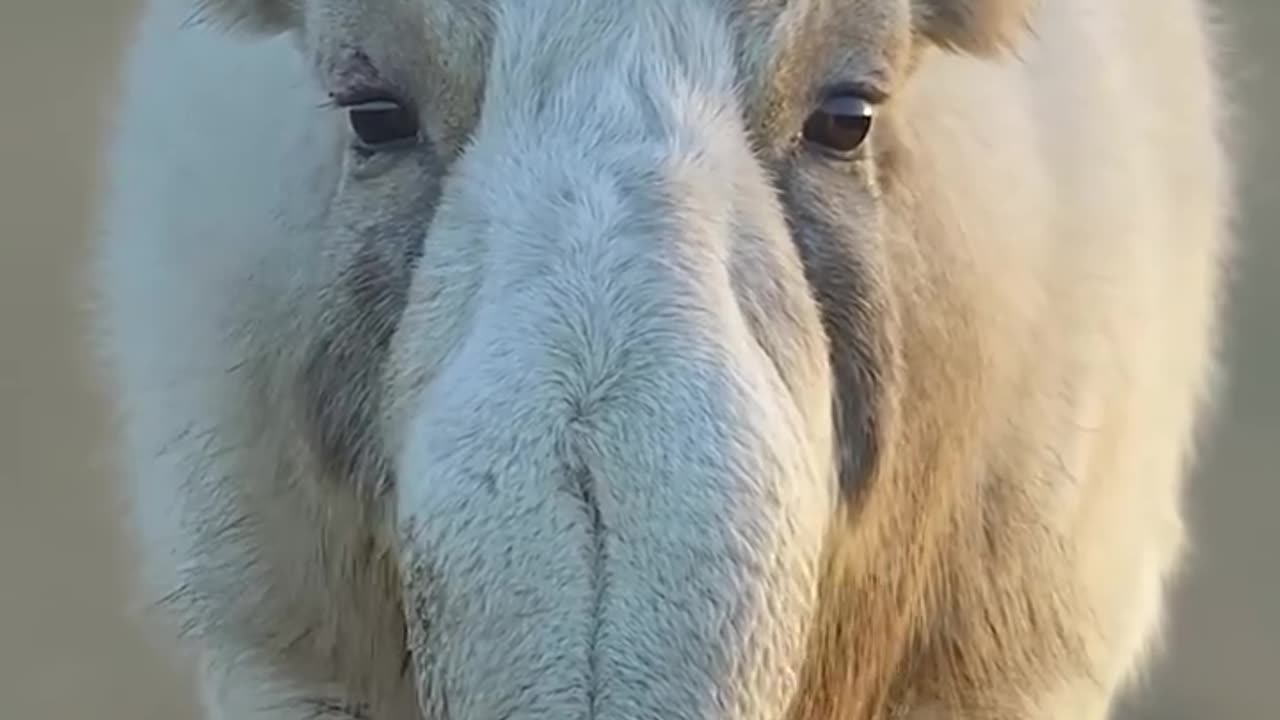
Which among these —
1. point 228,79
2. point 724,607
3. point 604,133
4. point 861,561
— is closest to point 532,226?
point 604,133

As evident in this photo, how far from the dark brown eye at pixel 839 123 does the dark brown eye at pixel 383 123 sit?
0.27 meters

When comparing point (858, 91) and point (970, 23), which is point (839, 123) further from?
point (970, 23)

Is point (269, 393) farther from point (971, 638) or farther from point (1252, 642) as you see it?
point (1252, 642)

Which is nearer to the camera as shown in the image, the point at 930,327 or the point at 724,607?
the point at 724,607

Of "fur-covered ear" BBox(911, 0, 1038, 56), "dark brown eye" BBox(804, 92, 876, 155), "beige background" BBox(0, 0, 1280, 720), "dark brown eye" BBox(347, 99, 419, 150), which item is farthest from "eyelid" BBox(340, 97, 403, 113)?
"beige background" BBox(0, 0, 1280, 720)

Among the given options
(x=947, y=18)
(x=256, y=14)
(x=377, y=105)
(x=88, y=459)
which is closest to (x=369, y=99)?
(x=377, y=105)

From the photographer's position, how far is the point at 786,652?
1.53 meters

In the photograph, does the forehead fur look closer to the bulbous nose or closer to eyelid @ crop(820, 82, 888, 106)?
eyelid @ crop(820, 82, 888, 106)

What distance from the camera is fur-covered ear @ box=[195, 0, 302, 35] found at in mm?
1926

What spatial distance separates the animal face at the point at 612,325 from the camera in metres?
1.43

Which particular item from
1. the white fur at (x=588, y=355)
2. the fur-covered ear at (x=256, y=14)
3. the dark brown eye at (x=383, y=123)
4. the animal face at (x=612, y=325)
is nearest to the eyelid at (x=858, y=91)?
the animal face at (x=612, y=325)

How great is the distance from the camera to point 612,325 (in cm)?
147

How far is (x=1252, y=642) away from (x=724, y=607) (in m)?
2.43

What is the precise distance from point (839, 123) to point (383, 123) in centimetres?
31
